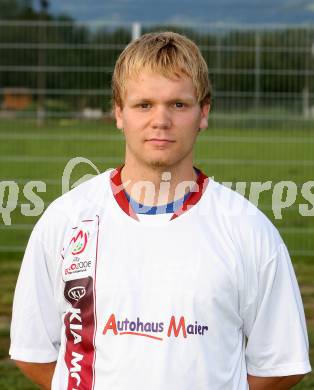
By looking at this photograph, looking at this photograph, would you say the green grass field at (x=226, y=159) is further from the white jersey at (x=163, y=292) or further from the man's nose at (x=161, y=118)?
the man's nose at (x=161, y=118)

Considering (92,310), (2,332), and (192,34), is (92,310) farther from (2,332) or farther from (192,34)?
(192,34)

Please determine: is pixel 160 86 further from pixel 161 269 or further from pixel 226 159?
pixel 226 159

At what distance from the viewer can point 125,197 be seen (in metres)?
2.40

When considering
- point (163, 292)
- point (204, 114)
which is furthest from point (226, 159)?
point (163, 292)

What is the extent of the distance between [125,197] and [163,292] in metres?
0.27

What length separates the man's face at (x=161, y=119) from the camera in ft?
7.59

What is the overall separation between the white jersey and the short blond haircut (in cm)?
24

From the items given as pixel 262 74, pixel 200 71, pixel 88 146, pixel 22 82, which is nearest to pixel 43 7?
pixel 22 82

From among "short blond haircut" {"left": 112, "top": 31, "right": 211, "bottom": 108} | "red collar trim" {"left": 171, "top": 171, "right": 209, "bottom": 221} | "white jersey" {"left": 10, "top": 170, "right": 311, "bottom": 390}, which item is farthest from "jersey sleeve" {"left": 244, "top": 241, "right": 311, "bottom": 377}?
"short blond haircut" {"left": 112, "top": 31, "right": 211, "bottom": 108}

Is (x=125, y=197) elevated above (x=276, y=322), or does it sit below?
above

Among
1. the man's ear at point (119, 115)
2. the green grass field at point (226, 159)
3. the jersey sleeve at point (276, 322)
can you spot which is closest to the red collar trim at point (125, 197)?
the man's ear at point (119, 115)

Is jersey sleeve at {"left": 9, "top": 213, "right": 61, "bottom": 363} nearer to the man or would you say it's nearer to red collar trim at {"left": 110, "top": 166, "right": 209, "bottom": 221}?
the man

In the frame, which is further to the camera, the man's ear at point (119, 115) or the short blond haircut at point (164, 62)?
the man's ear at point (119, 115)

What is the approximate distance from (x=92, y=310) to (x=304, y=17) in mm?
6740
